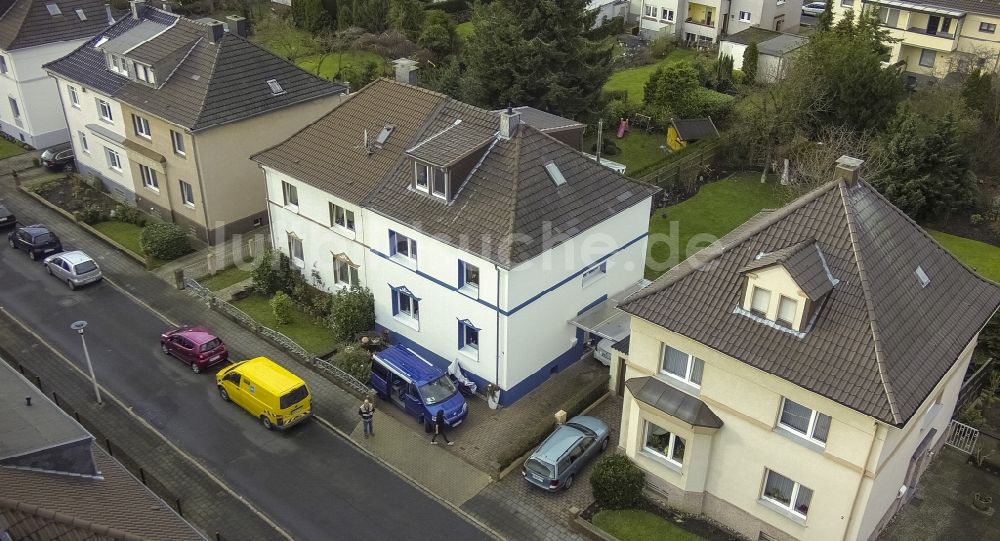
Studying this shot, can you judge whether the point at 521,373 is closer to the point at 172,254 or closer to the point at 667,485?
the point at 667,485

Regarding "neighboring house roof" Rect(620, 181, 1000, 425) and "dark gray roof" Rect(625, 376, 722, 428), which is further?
"dark gray roof" Rect(625, 376, 722, 428)

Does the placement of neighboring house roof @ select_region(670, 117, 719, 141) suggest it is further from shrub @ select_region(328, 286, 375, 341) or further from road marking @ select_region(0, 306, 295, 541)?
road marking @ select_region(0, 306, 295, 541)

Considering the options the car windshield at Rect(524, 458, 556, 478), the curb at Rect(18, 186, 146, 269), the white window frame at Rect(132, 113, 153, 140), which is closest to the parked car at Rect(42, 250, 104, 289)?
the curb at Rect(18, 186, 146, 269)

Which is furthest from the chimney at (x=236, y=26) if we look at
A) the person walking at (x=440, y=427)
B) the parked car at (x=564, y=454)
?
the parked car at (x=564, y=454)

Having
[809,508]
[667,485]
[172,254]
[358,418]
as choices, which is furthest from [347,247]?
[809,508]

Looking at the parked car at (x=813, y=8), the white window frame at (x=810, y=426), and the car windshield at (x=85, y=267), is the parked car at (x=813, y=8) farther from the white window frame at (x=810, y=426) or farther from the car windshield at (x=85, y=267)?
the car windshield at (x=85, y=267)
